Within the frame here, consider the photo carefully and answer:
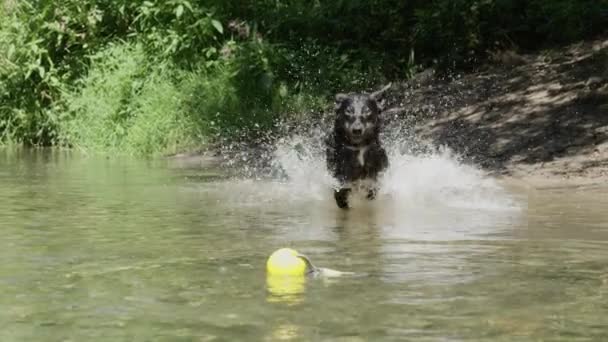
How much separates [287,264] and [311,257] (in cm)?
96

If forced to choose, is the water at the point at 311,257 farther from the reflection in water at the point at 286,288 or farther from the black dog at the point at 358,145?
the black dog at the point at 358,145

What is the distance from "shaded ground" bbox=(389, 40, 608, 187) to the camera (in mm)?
12836

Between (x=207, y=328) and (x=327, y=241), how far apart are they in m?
3.02

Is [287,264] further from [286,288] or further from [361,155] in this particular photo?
[361,155]

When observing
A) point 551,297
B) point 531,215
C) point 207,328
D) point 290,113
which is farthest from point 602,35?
point 207,328

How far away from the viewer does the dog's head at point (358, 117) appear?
35.1ft

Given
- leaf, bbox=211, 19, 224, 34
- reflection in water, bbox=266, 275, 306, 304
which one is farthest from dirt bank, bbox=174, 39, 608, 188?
reflection in water, bbox=266, 275, 306, 304

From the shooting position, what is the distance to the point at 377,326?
5293 millimetres

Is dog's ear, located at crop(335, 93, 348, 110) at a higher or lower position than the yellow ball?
higher

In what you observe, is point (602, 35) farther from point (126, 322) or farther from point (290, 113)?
point (126, 322)

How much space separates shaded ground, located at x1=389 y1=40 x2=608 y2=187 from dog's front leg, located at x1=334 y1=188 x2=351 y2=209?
2619mm

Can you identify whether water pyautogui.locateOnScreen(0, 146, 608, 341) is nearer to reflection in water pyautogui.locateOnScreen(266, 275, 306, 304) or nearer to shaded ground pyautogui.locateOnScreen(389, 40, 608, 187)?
reflection in water pyautogui.locateOnScreen(266, 275, 306, 304)

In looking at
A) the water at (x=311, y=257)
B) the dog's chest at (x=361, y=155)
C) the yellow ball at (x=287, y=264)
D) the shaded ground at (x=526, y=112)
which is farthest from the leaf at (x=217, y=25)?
the yellow ball at (x=287, y=264)

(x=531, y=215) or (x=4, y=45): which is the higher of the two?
(x=4, y=45)
